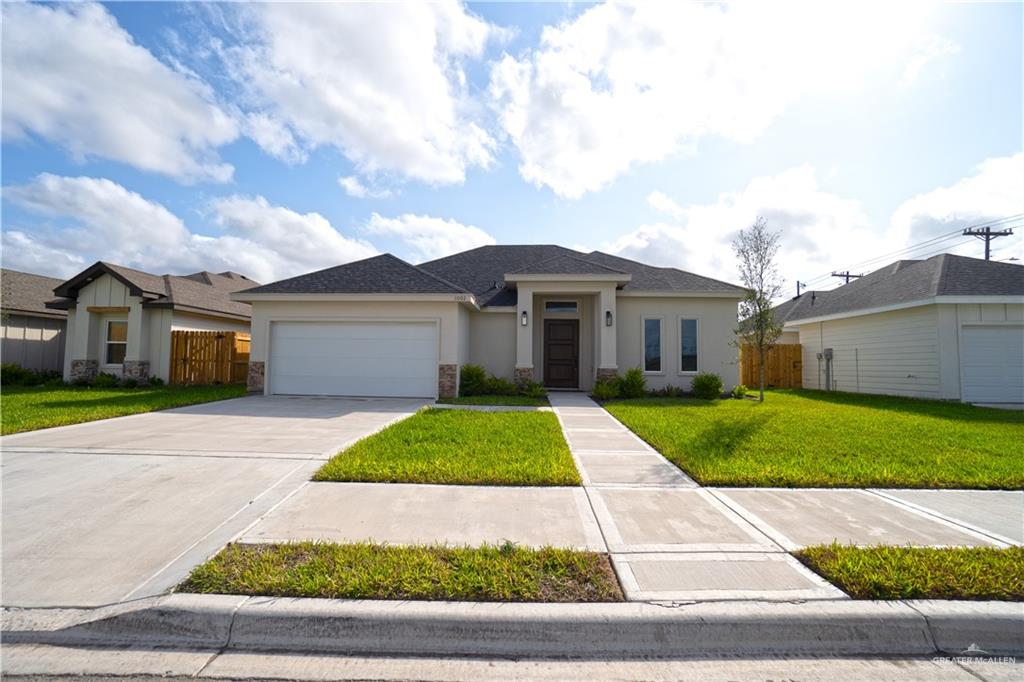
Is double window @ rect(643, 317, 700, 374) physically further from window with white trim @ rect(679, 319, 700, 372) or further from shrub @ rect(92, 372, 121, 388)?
shrub @ rect(92, 372, 121, 388)

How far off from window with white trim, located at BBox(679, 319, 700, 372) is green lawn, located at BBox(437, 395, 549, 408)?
16.0 ft

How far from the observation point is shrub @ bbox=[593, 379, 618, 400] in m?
12.4

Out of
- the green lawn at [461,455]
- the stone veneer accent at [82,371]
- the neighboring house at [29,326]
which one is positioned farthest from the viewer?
the neighboring house at [29,326]

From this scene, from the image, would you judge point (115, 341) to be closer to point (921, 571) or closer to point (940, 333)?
point (921, 571)

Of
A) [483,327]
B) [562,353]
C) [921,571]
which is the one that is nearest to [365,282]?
[483,327]

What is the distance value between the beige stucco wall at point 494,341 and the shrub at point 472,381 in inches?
53.6

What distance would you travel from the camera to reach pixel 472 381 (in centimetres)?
1258

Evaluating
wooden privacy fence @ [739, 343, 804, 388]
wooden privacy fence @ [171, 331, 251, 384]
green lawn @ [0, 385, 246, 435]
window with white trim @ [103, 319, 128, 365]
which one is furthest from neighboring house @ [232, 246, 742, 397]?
window with white trim @ [103, 319, 128, 365]

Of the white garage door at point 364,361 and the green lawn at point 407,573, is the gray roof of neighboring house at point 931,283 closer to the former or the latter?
the white garage door at point 364,361

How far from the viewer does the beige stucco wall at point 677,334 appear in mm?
13719

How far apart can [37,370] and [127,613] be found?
20256 millimetres

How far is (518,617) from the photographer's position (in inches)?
99.7

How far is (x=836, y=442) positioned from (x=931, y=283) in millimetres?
10091

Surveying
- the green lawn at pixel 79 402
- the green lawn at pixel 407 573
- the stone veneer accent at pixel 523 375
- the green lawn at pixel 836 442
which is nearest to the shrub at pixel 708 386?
the green lawn at pixel 836 442
